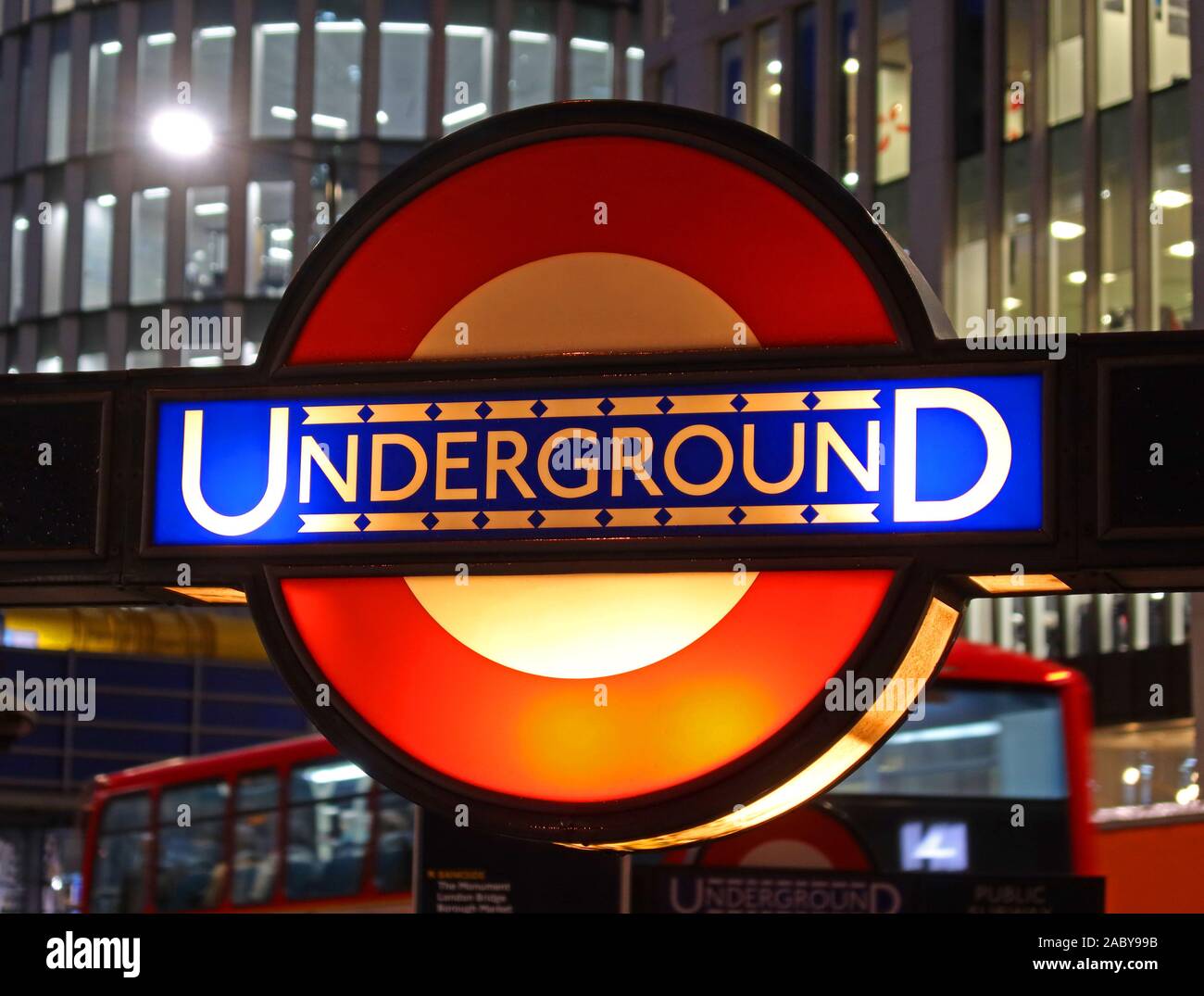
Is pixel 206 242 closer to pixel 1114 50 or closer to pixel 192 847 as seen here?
pixel 1114 50

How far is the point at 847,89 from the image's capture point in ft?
88.5

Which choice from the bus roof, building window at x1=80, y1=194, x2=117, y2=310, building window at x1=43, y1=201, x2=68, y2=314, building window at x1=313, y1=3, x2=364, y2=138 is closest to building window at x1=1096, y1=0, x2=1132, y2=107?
the bus roof

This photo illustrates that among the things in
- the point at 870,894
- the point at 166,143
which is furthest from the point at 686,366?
the point at 166,143

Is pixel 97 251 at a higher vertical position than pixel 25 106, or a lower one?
lower

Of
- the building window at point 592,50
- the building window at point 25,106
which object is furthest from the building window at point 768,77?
the building window at point 25,106

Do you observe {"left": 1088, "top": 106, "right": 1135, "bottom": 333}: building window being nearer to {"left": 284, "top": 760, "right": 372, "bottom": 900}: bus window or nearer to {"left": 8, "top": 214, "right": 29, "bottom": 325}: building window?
{"left": 284, "top": 760, "right": 372, "bottom": 900}: bus window

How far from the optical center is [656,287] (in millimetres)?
2340

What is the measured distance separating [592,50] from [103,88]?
935cm

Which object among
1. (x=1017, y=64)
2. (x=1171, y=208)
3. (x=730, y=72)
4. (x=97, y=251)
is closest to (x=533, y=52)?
(x=730, y=72)

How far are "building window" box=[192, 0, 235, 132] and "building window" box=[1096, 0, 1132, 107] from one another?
17.2 meters

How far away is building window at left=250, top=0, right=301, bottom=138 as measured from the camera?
34656 millimetres

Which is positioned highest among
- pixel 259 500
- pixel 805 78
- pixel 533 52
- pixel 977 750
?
pixel 533 52
